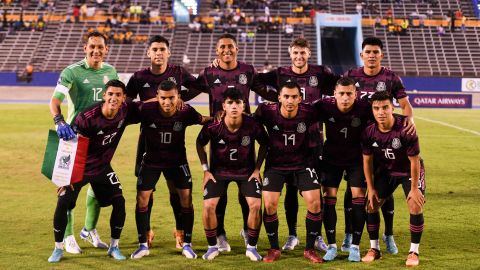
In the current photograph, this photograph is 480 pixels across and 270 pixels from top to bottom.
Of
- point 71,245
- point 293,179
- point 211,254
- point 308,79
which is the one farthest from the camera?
point 308,79

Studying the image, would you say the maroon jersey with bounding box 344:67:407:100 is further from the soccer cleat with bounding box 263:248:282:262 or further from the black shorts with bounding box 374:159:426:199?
the soccer cleat with bounding box 263:248:282:262

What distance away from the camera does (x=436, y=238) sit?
873cm

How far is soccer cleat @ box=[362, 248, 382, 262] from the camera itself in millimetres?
7578

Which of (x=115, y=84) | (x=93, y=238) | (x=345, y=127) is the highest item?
(x=115, y=84)

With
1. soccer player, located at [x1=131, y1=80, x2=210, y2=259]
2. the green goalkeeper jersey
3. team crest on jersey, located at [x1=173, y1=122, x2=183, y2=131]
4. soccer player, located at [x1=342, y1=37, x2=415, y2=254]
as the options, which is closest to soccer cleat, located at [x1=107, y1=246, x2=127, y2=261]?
soccer player, located at [x1=131, y1=80, x2=210, y2=259]

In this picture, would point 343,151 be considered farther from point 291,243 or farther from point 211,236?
point 211,236

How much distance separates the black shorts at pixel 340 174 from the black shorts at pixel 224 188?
0.82 meters

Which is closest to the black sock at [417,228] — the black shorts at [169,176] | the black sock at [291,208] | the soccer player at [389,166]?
the soccer player at [389,166]

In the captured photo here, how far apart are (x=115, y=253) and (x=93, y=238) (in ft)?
2.49

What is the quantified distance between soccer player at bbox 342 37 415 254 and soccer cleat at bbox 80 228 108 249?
9.42ft

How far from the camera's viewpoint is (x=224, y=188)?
7945mm

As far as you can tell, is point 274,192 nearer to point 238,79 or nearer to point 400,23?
point 238,79

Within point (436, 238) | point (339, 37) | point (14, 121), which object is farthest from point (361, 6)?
point (436, 238)

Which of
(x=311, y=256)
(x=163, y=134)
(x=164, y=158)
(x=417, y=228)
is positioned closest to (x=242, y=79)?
(x=163, y=134)
